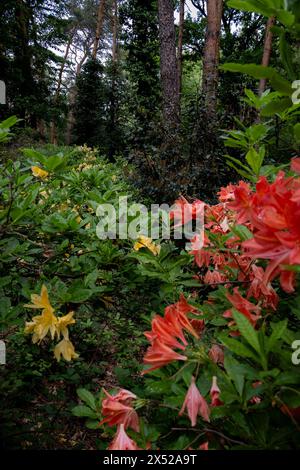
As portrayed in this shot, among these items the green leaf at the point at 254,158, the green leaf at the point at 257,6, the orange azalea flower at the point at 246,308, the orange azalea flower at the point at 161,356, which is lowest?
the orange azalea flower at the point at 161,356

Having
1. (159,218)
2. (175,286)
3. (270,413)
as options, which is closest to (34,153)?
(159,218)

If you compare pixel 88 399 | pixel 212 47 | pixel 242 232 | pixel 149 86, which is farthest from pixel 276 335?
pixel 149 86

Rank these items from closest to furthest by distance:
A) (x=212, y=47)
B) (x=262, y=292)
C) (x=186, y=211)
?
(x=262, y=292)
(x=186, y=211)
(x=212, y=47)

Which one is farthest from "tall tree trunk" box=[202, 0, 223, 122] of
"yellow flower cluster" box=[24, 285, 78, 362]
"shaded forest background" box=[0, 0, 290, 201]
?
"yellow flower cluster" box=[24, 285, 78, 362]

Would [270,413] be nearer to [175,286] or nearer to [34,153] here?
[175,286]

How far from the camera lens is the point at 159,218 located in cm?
156

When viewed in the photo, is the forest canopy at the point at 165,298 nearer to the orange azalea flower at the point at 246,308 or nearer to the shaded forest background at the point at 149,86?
the orange azalea flower at the point at 246,308

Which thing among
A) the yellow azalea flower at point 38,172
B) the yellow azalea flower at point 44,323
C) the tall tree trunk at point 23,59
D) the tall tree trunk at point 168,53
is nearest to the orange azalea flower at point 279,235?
the yellow azalea flower at point 44,323

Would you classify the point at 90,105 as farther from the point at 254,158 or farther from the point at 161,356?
the point at 161,356

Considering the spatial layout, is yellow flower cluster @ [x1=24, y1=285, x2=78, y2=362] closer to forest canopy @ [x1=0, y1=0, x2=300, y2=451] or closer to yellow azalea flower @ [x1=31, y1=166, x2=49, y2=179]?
forest canopy @ [x1=0, y1=0, x2=300, y2=451]

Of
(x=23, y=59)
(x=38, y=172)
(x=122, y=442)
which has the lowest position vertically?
(x=122, y=442)

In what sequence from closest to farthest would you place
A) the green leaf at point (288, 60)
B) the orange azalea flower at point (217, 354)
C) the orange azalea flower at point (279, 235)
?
the orange azalea flower at point (279, 235), the green leaf at point (288, 60), the orange azalea flower at point (217, 354)

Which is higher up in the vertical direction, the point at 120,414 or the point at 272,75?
the point at 272,75

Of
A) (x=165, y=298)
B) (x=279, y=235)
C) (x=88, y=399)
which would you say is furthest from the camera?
(x=165, y=298)
